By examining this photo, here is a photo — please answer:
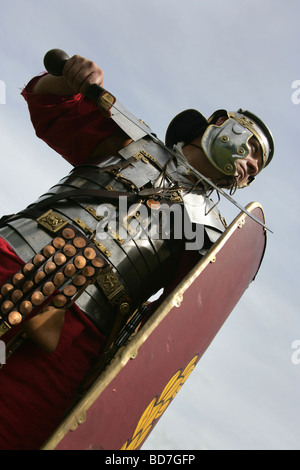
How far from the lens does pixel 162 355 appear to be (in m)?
2.64

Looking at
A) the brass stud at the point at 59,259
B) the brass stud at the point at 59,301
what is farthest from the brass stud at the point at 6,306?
the brass stud at the point at 59,259

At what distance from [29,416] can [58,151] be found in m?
2.11

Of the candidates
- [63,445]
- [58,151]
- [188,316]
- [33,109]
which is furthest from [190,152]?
[63,445]

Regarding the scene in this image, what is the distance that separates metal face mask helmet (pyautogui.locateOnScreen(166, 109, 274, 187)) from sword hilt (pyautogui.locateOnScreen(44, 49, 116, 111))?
1.16m

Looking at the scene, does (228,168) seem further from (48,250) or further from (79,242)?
(48,250)

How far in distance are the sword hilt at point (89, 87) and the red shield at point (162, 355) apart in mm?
1229

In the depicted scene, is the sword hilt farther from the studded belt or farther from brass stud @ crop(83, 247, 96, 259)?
brass stud @ crop(83, 247, 96, 259)

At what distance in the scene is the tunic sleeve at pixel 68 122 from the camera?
3479 mm

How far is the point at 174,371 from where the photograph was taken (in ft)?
9.18

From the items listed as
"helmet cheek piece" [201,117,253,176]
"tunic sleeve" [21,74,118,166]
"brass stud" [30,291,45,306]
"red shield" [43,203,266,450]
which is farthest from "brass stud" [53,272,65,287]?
"helmet cheek piece" [201,117,253,176]

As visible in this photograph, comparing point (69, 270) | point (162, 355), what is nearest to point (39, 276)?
point (69, 270)

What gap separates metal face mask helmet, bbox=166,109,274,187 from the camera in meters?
4.00

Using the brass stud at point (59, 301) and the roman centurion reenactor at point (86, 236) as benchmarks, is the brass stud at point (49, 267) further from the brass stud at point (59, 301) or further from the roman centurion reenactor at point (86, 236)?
the brass stud at point (59, 301)

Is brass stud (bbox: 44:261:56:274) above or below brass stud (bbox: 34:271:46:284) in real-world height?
above
